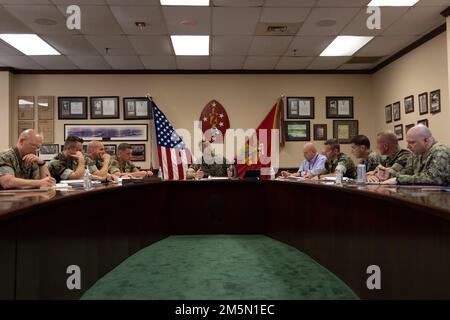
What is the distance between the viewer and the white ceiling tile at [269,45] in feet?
20.2

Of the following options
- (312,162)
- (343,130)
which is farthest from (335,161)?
(343,130)

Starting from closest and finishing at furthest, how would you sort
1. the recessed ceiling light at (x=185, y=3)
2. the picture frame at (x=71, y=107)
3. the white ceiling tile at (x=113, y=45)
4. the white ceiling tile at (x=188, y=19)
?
the recessed ceiling light at (x=185, y=3) < the white ceiling tile at (x=188, y=19) < the white ceiling tile at (x=113, y=45) < the picture frame at (x=71, y=107)

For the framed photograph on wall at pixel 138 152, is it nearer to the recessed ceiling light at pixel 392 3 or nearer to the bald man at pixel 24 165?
the bald man at pixel 24 165

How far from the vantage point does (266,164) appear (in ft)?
26.2

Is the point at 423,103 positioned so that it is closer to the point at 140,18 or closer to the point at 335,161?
the point at 335,161

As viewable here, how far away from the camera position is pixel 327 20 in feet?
17.8

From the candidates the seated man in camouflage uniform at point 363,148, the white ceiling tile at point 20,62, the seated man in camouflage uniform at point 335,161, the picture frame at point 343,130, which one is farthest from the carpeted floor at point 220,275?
the white ceiling tile at point 20,62

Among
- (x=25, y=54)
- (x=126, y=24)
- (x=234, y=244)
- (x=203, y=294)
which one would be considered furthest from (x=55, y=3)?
(x=203, y=294)

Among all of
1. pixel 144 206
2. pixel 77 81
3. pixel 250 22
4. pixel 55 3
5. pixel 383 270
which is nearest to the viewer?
pixel 383 270

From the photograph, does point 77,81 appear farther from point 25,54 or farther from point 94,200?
point 94,200

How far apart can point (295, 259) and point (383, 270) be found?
162cm

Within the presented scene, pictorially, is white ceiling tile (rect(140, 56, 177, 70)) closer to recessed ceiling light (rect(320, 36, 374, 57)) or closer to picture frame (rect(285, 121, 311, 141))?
picture frame (rect(285, 121, 311, 141))

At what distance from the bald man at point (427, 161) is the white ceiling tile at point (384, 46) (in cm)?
342

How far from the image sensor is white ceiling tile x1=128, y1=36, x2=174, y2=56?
6066mm
